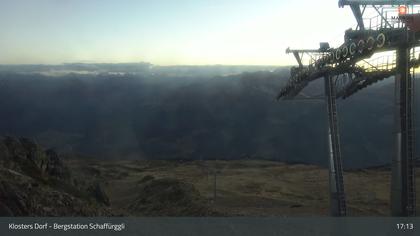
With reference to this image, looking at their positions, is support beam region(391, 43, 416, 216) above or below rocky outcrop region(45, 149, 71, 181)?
above

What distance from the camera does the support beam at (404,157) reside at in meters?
19.9

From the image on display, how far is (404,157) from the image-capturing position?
19.9 metres

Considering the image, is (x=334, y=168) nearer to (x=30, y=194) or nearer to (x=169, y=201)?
(x=30, y=194)

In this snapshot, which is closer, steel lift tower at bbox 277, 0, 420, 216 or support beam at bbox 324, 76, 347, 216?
steel lift tower at bbox 277, 0, 420, 216

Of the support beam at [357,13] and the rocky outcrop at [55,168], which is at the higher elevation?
the support beam at [357,13]

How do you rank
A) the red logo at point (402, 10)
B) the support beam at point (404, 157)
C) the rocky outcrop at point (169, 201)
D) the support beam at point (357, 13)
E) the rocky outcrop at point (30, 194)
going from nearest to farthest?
the rocky outcrop at point (30, 194)
the support beam at point (404, 157)
the red logo at point (402, 10)
the support beam at point (357, 13)
the rocky outcrop at point (169, 201)

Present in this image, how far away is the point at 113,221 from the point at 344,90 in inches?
626

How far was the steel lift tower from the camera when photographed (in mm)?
19984

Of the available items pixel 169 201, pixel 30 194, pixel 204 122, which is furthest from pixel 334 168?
pixel 204 122

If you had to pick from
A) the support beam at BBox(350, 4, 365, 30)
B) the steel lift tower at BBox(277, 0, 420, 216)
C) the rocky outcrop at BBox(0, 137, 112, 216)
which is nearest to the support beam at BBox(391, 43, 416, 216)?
the steel lift tower at BBox(277, 0, 420, 216)

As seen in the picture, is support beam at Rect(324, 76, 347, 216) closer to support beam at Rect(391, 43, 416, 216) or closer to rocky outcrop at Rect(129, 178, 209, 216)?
support beam at Rect(391, 43, 416, 216)

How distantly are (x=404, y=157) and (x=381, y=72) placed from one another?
19.7ft

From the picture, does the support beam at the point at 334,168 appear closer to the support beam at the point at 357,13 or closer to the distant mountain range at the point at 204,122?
the support beam at the point at 357,13

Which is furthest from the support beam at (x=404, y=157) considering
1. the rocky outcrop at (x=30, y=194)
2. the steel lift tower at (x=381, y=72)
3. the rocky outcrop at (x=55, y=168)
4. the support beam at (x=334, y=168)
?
the rocky outcrop at (x=55, y=168)
